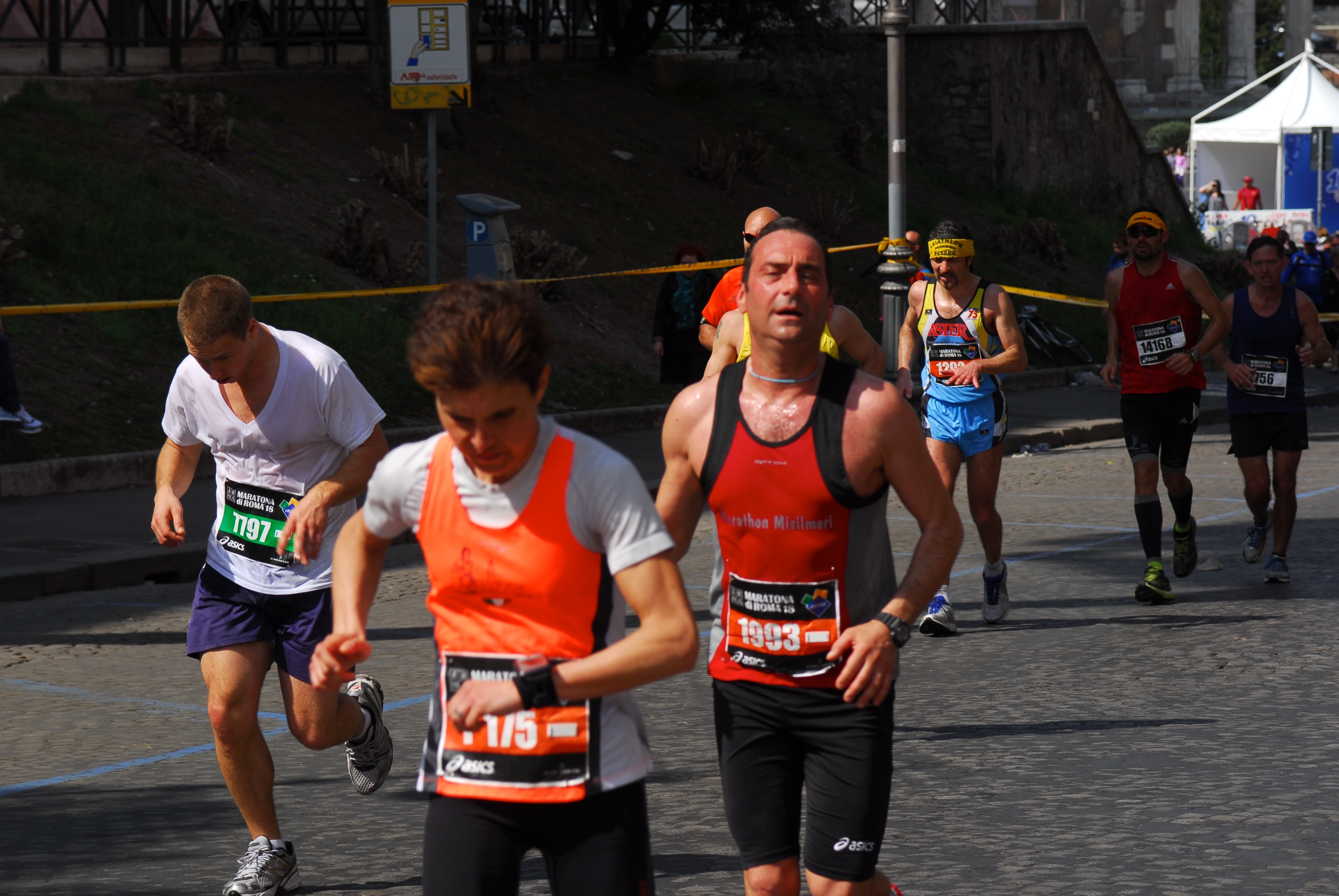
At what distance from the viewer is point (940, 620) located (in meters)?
8.41

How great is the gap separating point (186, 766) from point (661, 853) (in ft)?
6.43

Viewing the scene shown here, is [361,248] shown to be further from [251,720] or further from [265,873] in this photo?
[265,873]

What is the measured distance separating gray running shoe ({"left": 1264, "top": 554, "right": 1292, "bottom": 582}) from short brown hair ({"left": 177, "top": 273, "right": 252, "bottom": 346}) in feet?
21.8

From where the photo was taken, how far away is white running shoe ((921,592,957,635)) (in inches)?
331

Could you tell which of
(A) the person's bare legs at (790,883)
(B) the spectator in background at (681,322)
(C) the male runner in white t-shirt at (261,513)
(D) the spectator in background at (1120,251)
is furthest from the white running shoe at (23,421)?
(A) the person's bare legs at (790,883)

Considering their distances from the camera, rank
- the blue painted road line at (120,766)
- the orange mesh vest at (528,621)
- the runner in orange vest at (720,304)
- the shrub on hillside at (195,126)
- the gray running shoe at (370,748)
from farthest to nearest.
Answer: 1. the shrub on hillside at (195,126)
2. the runner in orange vest at (720,304)
3. the blue painted road line at (120,766)
4. the gray running shoe at (370,748)
5. the orange mesh vest at (528,621)

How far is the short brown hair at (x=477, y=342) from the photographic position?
287cm

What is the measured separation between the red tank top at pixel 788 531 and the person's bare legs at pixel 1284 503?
21.0 feet

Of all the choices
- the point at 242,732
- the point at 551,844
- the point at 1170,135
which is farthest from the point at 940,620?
the point at 1170,135

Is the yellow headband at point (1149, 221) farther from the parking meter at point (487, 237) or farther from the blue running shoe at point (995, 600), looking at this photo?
the parking meter at point (487, 237)

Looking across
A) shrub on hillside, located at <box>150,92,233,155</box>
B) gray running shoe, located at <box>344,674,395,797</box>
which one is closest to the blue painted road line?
gray running shoe, located at <box>344,674,395,797</box>

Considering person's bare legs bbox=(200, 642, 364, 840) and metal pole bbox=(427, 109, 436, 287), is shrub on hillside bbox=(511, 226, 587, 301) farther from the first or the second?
person's bare legs bbox=(200, 642, 364, 840)

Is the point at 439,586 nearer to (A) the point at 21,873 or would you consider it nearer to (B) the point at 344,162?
(A) the point at 21,873

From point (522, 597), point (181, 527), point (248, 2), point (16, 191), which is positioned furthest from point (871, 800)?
point (248, 2)
